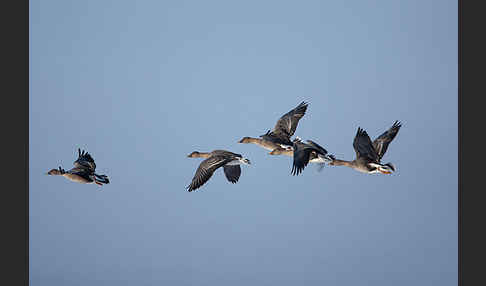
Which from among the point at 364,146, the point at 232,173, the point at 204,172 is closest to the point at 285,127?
the point at 232,173

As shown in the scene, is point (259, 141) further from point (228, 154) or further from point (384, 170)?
point (384, 170)

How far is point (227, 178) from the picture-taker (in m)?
20.7

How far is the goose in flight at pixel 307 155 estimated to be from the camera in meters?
18.3

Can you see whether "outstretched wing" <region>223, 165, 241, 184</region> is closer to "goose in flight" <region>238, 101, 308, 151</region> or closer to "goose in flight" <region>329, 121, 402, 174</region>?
"goose in flight" <region>238, 101, 308, 151</region>

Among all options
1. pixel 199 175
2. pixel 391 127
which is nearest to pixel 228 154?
pixel 199 175

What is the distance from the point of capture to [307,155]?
61.8 feet

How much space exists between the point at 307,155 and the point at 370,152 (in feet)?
5.62

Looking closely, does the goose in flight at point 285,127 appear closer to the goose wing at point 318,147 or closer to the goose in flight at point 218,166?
the goose in flight at point 218,166

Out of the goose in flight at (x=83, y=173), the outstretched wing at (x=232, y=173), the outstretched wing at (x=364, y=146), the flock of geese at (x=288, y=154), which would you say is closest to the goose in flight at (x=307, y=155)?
the flock of geese at (x=288, y=154)

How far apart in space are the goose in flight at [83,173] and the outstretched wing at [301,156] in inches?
201

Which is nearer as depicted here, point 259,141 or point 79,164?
point 79,164

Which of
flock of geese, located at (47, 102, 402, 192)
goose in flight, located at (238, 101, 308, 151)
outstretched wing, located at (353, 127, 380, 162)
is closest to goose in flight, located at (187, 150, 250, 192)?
flock of geese, located at (47, 102, 402, 192)

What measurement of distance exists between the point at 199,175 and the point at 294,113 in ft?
14.4

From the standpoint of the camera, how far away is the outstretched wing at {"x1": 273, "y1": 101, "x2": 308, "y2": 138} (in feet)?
69.8
